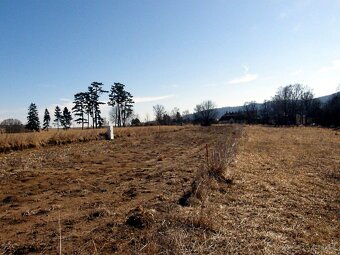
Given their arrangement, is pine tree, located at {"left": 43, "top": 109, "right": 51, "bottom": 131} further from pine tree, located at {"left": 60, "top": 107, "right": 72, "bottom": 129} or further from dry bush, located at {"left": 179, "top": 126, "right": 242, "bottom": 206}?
dry bush, located at {"left": 179, "top": 126, "right": 242, "bottom": 206}

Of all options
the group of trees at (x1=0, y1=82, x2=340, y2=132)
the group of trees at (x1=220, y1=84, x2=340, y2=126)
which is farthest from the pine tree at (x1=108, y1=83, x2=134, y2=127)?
the group of trees at (x1=220, y1=84, x2=340, y2=126)

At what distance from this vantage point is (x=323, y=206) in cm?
739

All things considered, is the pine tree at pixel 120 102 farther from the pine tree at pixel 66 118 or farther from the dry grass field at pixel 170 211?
the dry grass field at pixel 170 211

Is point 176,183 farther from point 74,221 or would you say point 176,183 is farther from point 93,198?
point 74,221

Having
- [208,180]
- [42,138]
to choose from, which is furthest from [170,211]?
[42,138]

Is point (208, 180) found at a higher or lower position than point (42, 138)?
lower

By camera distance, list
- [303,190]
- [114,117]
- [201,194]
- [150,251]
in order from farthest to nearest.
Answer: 1. [114,117]
2. [303,190]
3. [201,194]
4. [150,251]

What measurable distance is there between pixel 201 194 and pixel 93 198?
2.46 metres

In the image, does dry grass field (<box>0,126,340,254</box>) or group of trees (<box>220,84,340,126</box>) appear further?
group of trees (<box>220,84,340,126</box>)

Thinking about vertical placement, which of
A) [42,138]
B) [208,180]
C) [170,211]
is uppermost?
[42,138]

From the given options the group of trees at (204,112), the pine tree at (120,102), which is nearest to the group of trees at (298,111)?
the group of trees at (204,112)

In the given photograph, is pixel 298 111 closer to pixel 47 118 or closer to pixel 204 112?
pixel 204 112

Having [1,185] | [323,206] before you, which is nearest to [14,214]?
[1,185]

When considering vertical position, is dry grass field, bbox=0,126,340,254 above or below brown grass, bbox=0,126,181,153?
below
